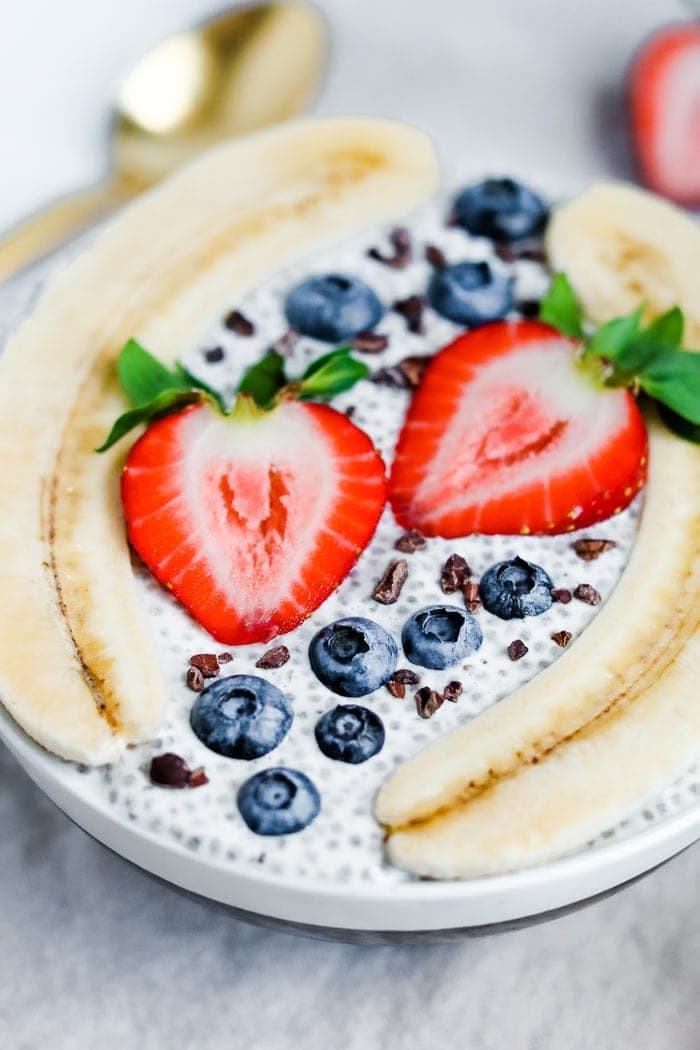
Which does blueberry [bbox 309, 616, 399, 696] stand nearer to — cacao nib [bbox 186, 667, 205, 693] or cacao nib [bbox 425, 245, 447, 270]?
cacao nib [bbox 186, 667, 205, 693]

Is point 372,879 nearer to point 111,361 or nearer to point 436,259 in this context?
point 111,361

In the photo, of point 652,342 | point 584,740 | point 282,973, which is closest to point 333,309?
point 652,342

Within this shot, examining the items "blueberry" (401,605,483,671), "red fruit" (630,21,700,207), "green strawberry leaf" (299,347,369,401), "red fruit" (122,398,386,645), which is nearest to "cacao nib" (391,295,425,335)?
"green strawberry leaf" (299,347,369,401)

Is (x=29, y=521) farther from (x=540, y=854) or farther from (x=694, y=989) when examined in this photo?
(x=694, y=989)

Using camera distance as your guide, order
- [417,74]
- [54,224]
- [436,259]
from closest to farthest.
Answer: [436,259] < [54,224] < [417,74]

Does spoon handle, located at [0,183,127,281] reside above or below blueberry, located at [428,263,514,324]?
below

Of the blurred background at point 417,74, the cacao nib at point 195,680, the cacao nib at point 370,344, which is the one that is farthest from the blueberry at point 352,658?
the blurred background at point 417,74
